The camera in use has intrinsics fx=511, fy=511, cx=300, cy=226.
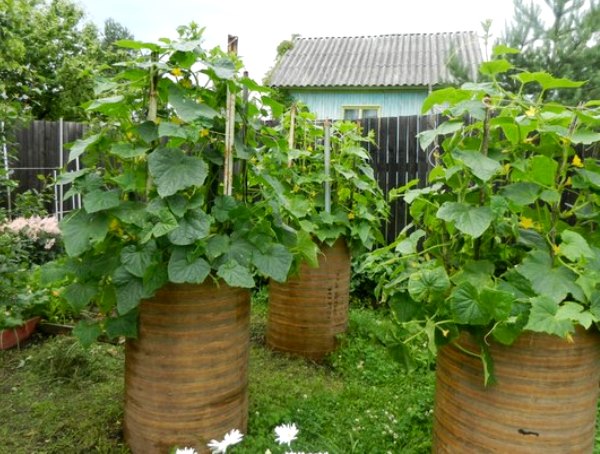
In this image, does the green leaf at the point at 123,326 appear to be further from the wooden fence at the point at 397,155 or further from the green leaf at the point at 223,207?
the wooden fence at the point at 397,155

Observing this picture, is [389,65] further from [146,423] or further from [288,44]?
[146,423]

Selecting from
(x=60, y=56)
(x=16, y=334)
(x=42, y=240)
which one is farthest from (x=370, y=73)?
(x=16, y=334)

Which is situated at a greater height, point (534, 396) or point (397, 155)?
point (397, 155)

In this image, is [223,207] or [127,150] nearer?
[127,150]

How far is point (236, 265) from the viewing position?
1609mm

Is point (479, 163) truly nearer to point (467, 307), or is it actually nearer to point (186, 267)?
point (467, 307)

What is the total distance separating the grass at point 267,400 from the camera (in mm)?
1941

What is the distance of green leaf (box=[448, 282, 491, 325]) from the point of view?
1.33 meters

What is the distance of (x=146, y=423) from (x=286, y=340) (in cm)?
137

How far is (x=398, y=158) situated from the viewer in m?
4.89

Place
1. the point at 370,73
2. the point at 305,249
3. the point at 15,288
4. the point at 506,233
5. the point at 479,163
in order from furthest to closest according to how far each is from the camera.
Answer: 1. the point at 370,73
2. the point at 15,288
3. the point at 305,249
4. the point at 506,233
5. the point at 479,163

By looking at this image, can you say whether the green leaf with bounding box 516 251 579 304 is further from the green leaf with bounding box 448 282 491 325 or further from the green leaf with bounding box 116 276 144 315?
the green leaf with bounding box 116 276 144 315

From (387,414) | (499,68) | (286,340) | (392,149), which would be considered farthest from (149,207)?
(392,149)

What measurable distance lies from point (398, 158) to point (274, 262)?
3.44 meters
